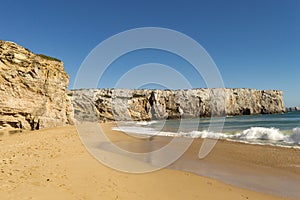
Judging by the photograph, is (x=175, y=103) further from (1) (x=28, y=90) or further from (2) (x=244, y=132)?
(1) (x=28, y=90)

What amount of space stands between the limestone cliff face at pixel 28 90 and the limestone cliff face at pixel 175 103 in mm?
49484

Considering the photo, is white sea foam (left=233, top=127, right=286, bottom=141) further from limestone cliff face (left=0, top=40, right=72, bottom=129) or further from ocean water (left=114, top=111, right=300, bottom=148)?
limestone cliff face (left=0, top=40, right=72, bottom=129)

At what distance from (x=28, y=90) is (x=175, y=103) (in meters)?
75.9

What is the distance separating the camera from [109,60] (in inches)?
498

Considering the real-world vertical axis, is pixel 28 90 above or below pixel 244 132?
above

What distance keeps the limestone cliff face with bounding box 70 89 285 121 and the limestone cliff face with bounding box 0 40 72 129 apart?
49.5 metres

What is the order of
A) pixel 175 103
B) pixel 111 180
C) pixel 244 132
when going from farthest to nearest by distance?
1. pixel 175 103
2. pixel 244 132
3. pixel 111 180

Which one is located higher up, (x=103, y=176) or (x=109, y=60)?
(x=109, y=60)

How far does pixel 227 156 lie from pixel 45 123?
2018 centimetres

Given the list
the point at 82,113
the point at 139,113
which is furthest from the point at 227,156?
the point at 139,113

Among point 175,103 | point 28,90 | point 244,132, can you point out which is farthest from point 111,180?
point 175,103

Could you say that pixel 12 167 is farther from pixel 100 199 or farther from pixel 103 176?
pixel 100 199

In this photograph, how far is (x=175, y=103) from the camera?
305ft

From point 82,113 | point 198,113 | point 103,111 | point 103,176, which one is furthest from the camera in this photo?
point 198,113
